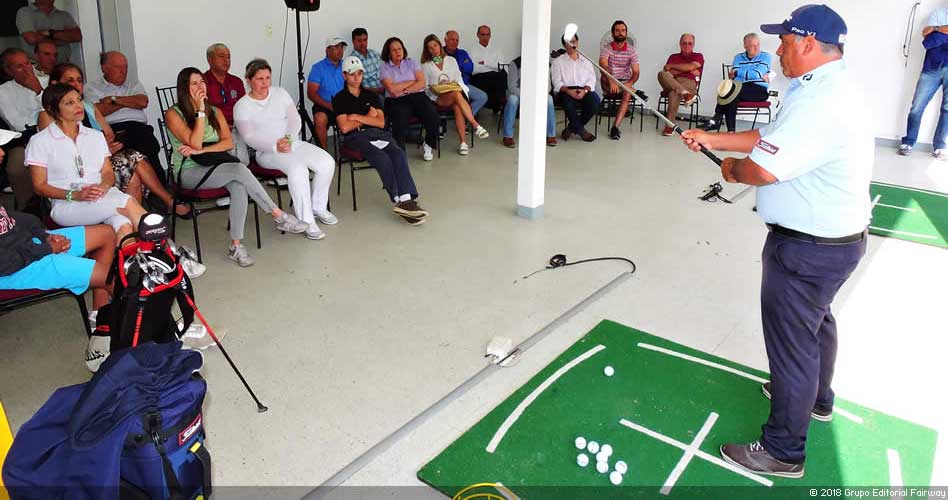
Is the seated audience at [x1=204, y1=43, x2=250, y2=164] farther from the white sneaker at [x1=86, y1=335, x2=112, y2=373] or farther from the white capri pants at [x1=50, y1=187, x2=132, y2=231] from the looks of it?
the white sneaker at [x1=86, y1=335, x2=112, y2=373]

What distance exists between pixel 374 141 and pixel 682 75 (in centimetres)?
523

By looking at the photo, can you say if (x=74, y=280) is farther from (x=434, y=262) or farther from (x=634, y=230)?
(x=634, y=230)

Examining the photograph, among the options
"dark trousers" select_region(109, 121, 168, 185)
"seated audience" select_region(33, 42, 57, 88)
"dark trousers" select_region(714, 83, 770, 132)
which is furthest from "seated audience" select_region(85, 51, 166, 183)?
"dark trousers" select_region(714, 83, 770, 132)

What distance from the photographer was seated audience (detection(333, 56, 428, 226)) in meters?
5.37

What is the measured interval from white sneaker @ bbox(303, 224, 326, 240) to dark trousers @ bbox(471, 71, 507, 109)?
15.0 ft

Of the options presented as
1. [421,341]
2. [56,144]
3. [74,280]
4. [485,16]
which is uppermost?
[485,16]

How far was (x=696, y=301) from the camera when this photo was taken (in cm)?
409

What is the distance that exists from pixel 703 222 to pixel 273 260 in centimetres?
326

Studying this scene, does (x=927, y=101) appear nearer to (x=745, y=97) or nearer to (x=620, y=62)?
(x=745, y=97)

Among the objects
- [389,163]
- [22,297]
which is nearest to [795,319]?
[22,297]

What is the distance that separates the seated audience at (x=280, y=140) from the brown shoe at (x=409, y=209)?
57 cm

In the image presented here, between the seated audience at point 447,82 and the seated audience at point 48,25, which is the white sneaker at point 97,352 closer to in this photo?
the seated audience at point 48,25

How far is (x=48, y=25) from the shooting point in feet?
19.6

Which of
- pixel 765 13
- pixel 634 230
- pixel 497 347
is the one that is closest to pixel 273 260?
pixel 497 347
